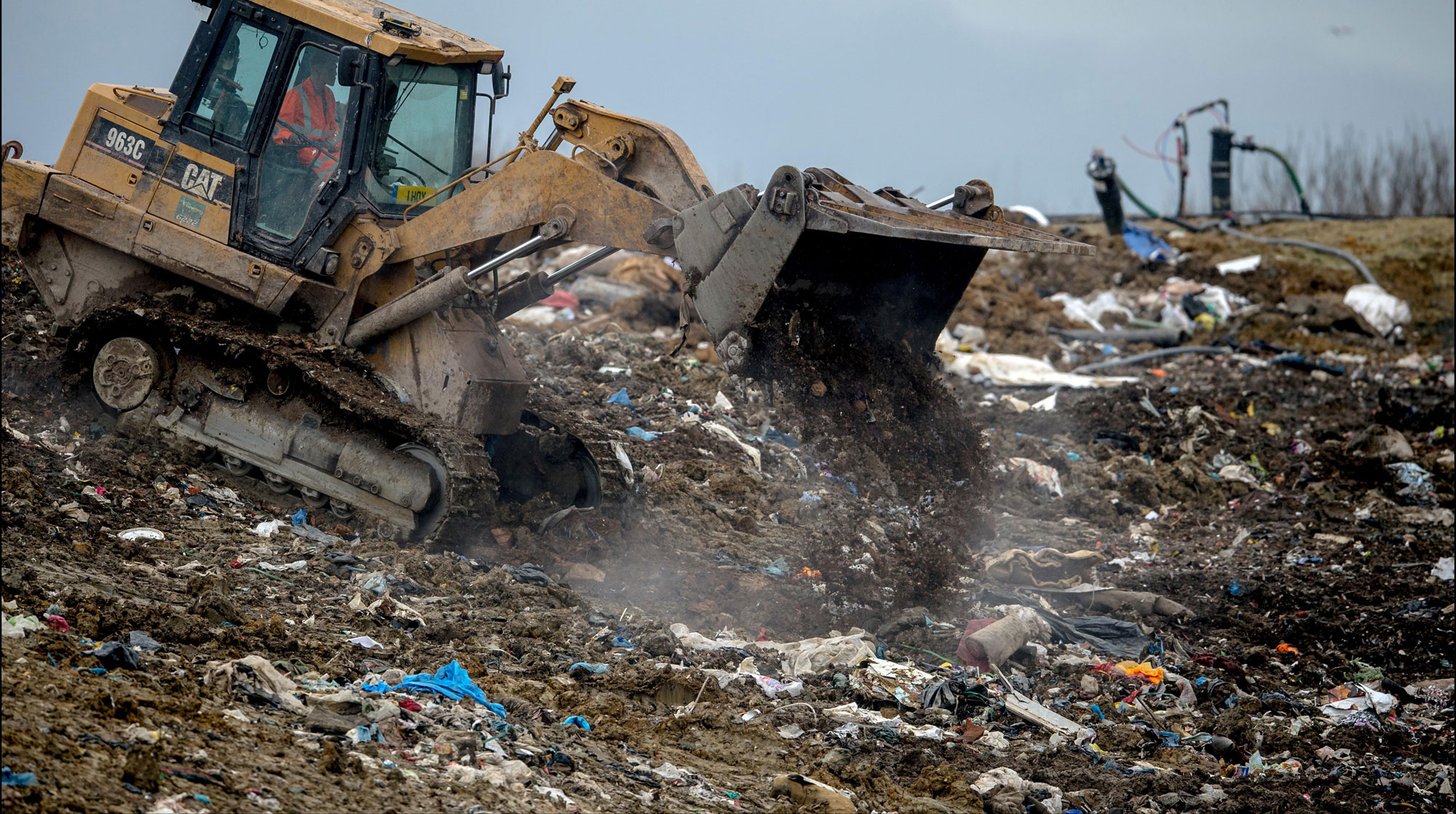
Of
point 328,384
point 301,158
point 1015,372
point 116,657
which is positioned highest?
point 301,158

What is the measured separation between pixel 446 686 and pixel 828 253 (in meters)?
2.71

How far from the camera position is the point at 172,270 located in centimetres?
652

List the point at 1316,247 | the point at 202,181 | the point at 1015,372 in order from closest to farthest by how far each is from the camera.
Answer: the point at 202,181
the point at 1015,372
the point at 1316,247

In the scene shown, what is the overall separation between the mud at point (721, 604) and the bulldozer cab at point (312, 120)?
4.93 ft

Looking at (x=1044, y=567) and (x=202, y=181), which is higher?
→ (x=202, y=181)

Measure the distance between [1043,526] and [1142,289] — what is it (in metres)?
9.67

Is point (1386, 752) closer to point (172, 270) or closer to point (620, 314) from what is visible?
point (172, 270)

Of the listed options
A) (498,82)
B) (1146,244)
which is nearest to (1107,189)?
(1146,244)

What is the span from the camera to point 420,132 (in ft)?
20.9

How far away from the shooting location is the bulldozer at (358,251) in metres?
5.82

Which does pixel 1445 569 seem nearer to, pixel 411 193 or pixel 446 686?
pixel 446 686

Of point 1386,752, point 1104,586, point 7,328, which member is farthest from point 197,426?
point 1386,752

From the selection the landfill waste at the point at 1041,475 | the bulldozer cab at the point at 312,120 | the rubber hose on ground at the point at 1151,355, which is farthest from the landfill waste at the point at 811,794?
the rubber hose on ground at the point at 1151,355

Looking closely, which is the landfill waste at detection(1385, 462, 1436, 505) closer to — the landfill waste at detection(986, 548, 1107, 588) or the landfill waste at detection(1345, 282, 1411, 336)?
Result: the landfill waste at detection(986, 548, 1107, 588)
